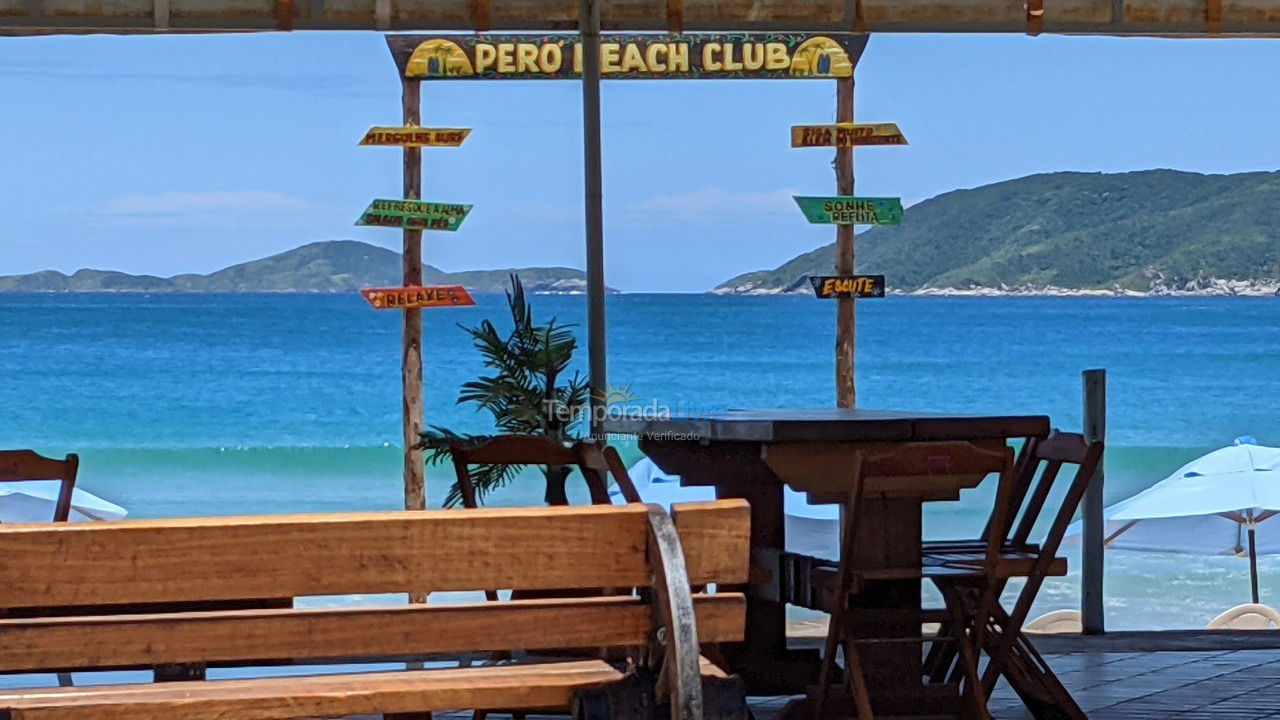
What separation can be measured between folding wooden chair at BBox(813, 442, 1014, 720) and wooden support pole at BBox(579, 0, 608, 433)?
4.73 ft

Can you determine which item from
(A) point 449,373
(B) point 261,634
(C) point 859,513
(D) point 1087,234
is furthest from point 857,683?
(D) point 1087,234

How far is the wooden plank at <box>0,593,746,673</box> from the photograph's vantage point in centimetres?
231

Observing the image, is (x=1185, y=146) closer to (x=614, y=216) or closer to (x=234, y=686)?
(x=614, y=216)

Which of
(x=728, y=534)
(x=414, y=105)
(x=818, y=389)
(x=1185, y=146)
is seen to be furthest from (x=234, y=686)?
(x=1185, y=146)

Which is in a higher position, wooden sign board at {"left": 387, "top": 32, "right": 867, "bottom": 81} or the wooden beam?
wooden sign board at {"left": 387, "top": 32, "right": 867, "bottom": 81}

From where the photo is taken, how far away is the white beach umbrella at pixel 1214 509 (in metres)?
9.82

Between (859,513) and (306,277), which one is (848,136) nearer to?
(859,513)

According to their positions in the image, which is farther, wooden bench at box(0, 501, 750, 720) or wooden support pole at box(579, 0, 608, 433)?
wooden support pole at box(579, 0, 608, 433)

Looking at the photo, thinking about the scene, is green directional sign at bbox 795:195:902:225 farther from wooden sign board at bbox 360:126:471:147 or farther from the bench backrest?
the bench backrest

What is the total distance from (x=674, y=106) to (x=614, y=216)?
397 centimetres

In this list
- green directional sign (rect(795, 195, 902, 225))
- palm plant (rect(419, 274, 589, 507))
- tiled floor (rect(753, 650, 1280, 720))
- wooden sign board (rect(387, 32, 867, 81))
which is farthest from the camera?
green directional sign (rect(795, 195, 902, 225))

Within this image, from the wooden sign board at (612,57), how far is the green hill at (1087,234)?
127ft

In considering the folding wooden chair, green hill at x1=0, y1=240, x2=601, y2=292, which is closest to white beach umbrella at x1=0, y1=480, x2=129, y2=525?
the folding wooden chair

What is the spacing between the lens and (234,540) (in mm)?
2238
